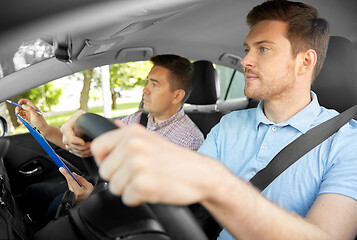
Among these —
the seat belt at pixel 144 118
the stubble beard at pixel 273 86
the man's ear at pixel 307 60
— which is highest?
the man's ear at pixel 307 60

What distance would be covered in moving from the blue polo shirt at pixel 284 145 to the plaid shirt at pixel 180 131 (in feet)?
1.70

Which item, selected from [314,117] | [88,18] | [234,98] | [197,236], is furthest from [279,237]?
[234,98]

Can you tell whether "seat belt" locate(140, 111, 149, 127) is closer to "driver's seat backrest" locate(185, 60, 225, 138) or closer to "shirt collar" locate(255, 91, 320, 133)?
"driver's seat backrest" locate(185, 60, 225, 138)

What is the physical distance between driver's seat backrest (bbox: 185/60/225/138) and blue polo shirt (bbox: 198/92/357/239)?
34.4 inches

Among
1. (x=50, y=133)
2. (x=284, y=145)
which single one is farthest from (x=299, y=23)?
(x=50, y=133)

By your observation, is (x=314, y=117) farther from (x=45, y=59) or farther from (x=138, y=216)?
(x=45, y=59)

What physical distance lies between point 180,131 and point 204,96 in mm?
495

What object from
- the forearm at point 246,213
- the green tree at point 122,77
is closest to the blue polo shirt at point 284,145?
the forearm at point 246,213

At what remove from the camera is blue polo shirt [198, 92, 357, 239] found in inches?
43.6

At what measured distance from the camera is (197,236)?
0.64 metres

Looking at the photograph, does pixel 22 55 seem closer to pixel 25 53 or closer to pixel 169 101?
pixel 25 53

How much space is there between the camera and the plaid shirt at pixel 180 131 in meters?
2.04

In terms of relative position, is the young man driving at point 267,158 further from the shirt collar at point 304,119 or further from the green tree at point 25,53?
the green tree at point 25,53

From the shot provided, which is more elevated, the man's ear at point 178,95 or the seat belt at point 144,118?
the man's ear at point 178,95
